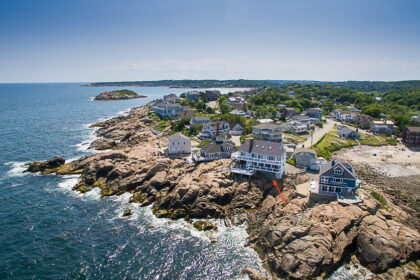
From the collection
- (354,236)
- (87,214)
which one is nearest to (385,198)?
(354,236)

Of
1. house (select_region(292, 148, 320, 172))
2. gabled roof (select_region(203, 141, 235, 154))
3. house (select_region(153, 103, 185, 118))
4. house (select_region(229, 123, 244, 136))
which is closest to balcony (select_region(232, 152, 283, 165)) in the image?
gabled roof (select_region(203, 141, 235, 154))

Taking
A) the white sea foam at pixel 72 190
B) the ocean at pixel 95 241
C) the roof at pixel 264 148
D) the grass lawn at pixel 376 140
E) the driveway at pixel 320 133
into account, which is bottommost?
the ocean at pixel 95 241

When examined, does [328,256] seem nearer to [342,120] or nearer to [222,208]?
[222,208]

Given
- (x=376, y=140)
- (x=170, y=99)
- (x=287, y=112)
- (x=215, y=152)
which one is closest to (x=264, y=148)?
(x=215, y=152)

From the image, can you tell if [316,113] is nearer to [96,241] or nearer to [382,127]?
[382,127]

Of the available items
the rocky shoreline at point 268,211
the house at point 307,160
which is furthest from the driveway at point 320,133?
the rocky shoreline at point 268,211

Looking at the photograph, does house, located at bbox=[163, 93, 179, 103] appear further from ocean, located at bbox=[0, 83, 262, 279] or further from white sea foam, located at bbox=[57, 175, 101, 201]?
ocean, located at bbox=[0, 83, 262, 279]

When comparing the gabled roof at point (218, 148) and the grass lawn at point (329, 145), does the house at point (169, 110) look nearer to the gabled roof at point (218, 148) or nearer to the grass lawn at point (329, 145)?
the gabled roof at point (218, 148)
